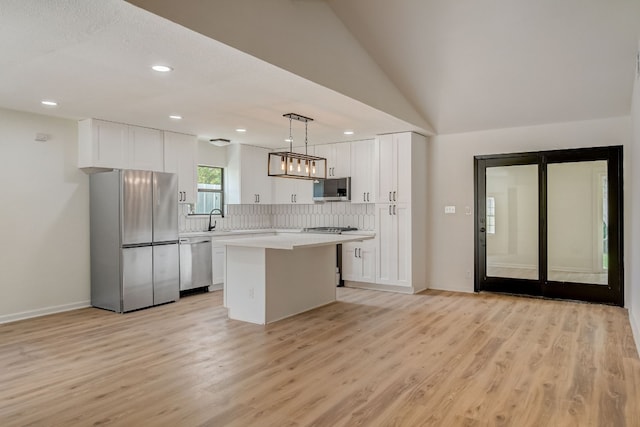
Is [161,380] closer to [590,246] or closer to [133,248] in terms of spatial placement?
[133,248]

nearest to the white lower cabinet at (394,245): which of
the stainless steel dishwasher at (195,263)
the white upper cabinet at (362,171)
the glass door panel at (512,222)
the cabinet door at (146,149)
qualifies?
the white upper cabinet at (362,171)

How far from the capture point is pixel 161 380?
124 inches

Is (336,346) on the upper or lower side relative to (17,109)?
lower

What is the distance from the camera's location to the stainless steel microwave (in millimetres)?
7211

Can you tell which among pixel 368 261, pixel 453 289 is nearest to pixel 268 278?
pixel 368 261

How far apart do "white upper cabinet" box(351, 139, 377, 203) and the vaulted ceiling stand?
956 mm

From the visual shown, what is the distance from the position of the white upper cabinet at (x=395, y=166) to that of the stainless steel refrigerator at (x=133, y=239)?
10.1 feet

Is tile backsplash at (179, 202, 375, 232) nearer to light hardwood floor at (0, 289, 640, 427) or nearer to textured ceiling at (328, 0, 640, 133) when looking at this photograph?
light hardwood floor at (0, 289, 640, 427)

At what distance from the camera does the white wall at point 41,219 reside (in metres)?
4.94

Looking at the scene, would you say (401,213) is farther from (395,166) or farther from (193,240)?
(193,240)

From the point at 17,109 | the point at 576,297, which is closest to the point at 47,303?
the point at 17,109

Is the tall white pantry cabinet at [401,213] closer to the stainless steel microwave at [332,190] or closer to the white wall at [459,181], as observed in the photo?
the white wall at [459,181]

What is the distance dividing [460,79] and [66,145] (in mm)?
4999

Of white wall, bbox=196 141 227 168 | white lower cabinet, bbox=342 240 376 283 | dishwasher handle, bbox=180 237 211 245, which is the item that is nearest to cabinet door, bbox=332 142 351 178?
white lower cabinet, bbox=342 240 376 283
